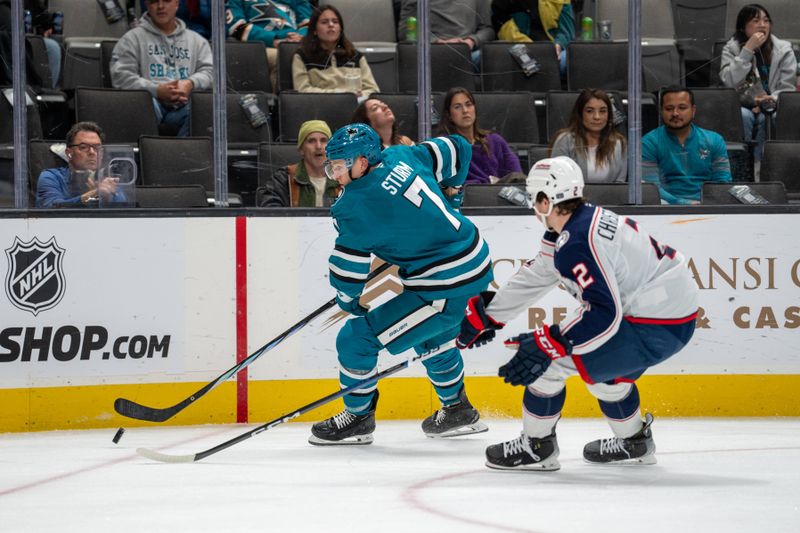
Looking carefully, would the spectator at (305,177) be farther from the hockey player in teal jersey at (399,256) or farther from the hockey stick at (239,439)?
the hockey stick at (239,439)

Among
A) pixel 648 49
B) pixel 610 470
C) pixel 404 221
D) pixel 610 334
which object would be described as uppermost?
pixel 648 49

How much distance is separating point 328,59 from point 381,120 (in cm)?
44

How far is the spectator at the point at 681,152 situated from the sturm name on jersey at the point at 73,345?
232 centimetres

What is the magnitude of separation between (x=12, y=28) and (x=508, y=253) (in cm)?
232

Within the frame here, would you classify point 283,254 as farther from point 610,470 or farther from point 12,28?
point 610,470

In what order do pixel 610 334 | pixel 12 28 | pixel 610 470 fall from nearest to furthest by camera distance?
pixel 610 334 < pixel 610 470 < pixel 12 28

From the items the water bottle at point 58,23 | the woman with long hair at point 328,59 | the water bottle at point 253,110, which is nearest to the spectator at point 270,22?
the woman with long hair at point 328,59

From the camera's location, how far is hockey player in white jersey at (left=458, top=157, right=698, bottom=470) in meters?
3.46

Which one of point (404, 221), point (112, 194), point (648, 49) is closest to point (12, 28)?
point (112, 194)

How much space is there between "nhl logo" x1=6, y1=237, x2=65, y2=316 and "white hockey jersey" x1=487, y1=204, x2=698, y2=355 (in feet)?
7.30

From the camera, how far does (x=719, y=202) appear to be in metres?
5.31

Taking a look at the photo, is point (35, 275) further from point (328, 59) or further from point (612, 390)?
point (612, 390)

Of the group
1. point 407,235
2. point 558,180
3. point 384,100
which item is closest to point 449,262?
point 407,235

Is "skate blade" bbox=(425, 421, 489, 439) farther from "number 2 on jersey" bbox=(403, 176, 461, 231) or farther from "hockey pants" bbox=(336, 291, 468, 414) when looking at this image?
"number 2 on jersey" bbox=(403, 176, 461, 231)
